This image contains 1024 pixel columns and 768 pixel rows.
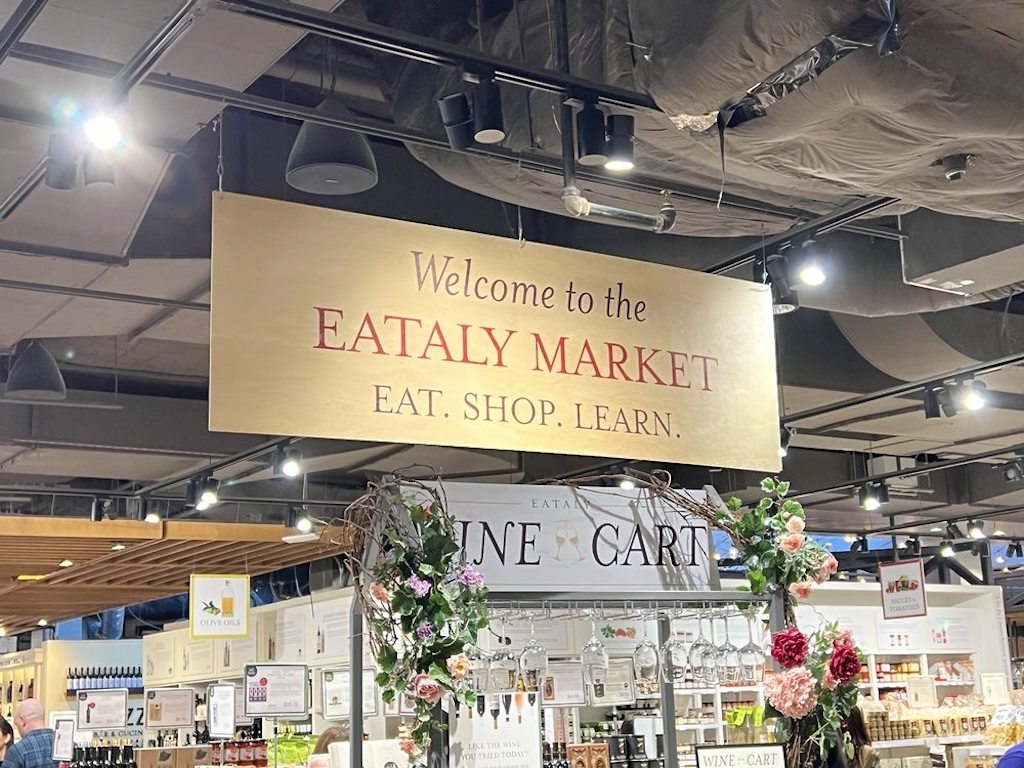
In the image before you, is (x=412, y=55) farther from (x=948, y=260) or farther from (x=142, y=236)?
(x=948, y=260)

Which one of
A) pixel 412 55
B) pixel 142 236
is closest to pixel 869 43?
pixel 412 55

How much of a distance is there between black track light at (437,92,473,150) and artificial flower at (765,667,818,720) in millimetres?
2128

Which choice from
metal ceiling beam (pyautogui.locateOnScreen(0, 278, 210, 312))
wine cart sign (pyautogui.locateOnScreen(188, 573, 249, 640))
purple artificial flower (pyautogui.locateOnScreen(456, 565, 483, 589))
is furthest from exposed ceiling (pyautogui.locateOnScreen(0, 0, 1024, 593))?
wine cart sign (pyautogui.locateOnScreen(188, 573, 249, 640))

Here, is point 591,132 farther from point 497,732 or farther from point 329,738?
point 329,738

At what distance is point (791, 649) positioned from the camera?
3.93 m

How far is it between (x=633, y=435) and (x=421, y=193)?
2.69 meters

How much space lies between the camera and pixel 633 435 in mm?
4066

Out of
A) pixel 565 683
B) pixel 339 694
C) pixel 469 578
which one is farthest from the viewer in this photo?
pixel 339 694

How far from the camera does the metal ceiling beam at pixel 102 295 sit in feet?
20.3

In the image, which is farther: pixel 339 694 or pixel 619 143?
pixel 339 694

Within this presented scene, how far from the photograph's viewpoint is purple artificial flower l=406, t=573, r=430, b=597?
3.59m

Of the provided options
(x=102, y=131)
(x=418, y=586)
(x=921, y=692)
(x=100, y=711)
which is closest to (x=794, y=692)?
(x=418, y=586)

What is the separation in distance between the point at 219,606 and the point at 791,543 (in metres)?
8.92

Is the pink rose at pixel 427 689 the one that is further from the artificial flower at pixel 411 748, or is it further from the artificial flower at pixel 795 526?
the artificial flower at pixel 795 526
